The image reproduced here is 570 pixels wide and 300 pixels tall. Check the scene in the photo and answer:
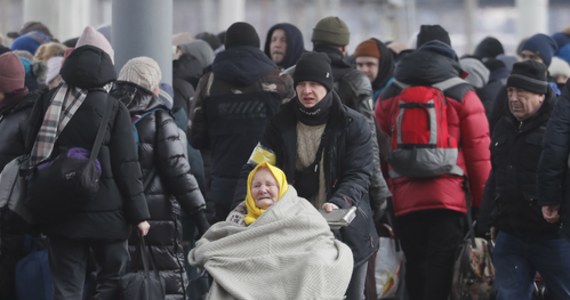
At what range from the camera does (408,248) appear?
1062 cm

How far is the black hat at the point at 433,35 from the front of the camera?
11.8m

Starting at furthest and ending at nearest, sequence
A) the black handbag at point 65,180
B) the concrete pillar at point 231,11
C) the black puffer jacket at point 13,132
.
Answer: the concrete pillar at point 231,11 → the black puffer jacket at point 13,132 → the black handbag at point 65,180

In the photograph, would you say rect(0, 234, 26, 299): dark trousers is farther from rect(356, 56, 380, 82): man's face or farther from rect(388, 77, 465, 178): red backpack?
rect(356, 56, 380, 82): man's face

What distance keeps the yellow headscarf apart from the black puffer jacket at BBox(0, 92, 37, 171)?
2077 mm

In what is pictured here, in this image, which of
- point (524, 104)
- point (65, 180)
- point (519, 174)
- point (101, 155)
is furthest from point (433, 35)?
point (65, 180)

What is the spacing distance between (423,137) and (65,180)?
2.91m

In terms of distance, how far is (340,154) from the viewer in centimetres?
852

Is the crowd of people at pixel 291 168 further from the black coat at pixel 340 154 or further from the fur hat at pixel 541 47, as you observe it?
the fur hat at pixel 541 47

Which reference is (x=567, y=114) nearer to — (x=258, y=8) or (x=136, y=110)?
(x=136, y=110)

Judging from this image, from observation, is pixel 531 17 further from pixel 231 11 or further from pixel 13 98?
pixel 13 98

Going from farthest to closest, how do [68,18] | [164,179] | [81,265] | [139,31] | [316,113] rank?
[68,18] < [139,31] < [164,179] < [81,265] < [316,113]

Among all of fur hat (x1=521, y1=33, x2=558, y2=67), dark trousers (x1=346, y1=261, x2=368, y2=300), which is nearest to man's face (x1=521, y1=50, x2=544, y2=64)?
fur hat (x1=521, y1=33, x2=558, y2=67)

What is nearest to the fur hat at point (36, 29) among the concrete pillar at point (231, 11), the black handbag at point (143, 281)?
the black handbag at point (143, 281)

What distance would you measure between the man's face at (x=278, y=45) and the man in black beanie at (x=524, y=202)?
248 centimetres
